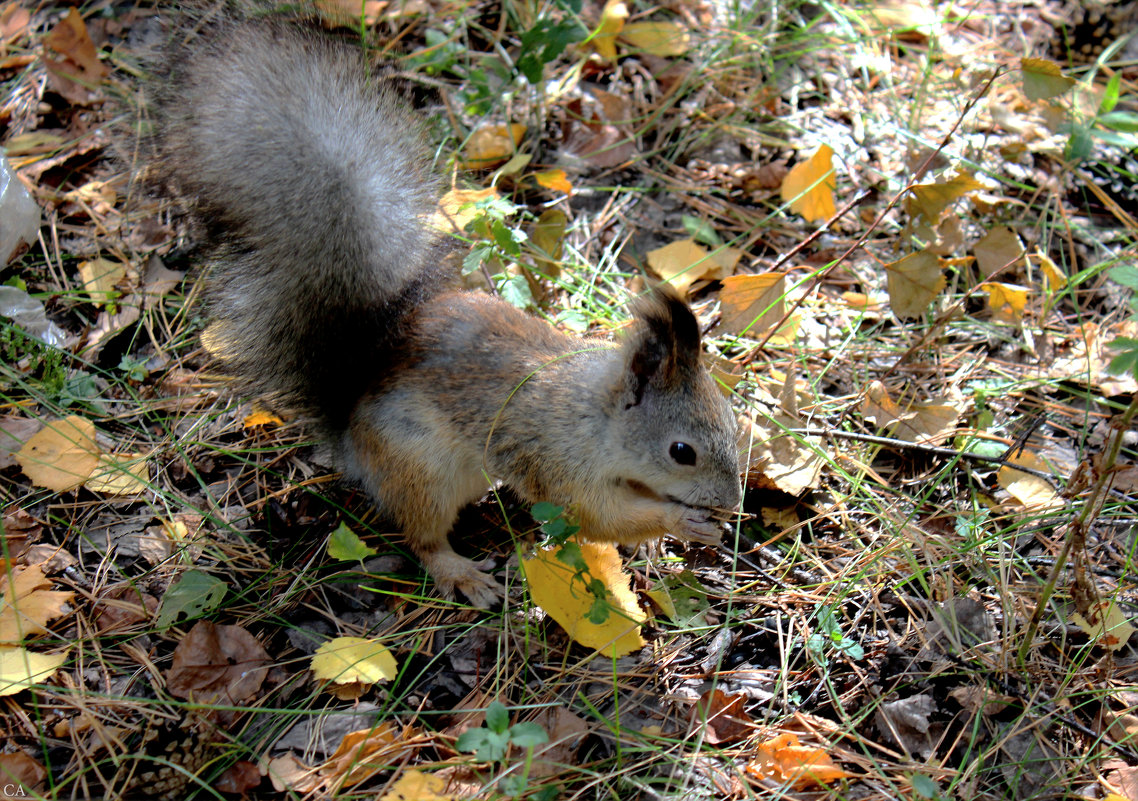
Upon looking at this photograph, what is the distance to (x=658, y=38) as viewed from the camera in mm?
3145

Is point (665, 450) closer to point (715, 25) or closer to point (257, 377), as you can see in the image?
point (257, 377)

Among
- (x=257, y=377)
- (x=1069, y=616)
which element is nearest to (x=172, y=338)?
(x=257, y=377)

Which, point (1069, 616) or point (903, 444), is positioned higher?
point (903, 444)

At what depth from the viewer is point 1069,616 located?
1854mm

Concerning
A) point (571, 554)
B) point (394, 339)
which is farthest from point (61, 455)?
point (571, 554)

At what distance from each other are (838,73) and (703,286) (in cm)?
123

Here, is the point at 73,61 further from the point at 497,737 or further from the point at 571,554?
the point at 497,737

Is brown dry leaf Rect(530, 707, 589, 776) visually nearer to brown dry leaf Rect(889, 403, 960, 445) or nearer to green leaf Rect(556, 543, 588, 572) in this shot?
green leaf Rect(556, 543, 588, 572)

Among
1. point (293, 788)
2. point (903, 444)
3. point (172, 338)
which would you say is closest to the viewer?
point (293, 788)

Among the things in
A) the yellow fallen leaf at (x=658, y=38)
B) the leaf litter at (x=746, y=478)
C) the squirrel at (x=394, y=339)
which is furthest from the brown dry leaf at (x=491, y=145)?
the squirrel at (x=394, y=339)

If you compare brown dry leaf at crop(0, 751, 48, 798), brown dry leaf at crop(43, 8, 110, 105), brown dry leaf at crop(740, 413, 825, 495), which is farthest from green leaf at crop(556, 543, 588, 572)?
brown dry leaf at crop(43, 8, 110, 105)

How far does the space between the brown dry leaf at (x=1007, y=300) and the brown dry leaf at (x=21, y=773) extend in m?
2.57

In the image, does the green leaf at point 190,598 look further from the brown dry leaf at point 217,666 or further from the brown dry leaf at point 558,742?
the brown dry leaf at point 558,742

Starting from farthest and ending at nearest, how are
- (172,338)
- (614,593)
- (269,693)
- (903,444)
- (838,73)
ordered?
1. (838,73)
2. (172,338)
3. (903,444)
4. (614,593)
5. (269,693)
